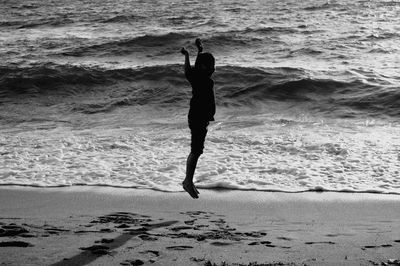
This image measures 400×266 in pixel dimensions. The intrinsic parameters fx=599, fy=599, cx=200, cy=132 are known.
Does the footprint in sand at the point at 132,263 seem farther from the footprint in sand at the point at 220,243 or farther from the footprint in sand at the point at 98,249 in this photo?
the footprint in sand at the point at 220,243

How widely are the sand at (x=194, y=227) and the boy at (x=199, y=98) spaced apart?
703 mm

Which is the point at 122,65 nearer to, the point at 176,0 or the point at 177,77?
the point at 177,77

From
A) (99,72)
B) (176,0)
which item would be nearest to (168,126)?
(99,72)

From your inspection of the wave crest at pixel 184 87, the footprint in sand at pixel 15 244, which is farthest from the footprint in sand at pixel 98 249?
the wave crest at pixel 184 87

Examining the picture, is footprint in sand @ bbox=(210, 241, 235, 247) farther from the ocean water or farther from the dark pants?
the ocean water

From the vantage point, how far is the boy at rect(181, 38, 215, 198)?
216 inches

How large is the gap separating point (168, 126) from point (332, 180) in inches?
189

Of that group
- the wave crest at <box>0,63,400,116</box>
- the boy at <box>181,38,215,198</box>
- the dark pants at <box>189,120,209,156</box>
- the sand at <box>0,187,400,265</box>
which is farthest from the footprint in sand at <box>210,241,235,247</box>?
the wave crest at <box>0,63,400,116</box>

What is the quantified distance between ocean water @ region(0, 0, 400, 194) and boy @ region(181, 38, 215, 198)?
1.63 m

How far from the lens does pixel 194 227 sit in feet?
17.8

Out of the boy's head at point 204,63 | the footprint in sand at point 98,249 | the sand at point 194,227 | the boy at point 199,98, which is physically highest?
the boy's head at point 204,63

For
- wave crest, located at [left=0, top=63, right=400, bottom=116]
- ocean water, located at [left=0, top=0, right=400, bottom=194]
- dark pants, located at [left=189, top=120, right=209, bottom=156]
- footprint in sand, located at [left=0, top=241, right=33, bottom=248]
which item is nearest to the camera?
footprint in sand, located at [left=0, top=241, right=33, bottom=248]

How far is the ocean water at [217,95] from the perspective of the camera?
26.6 feet

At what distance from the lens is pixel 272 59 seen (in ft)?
60.5
